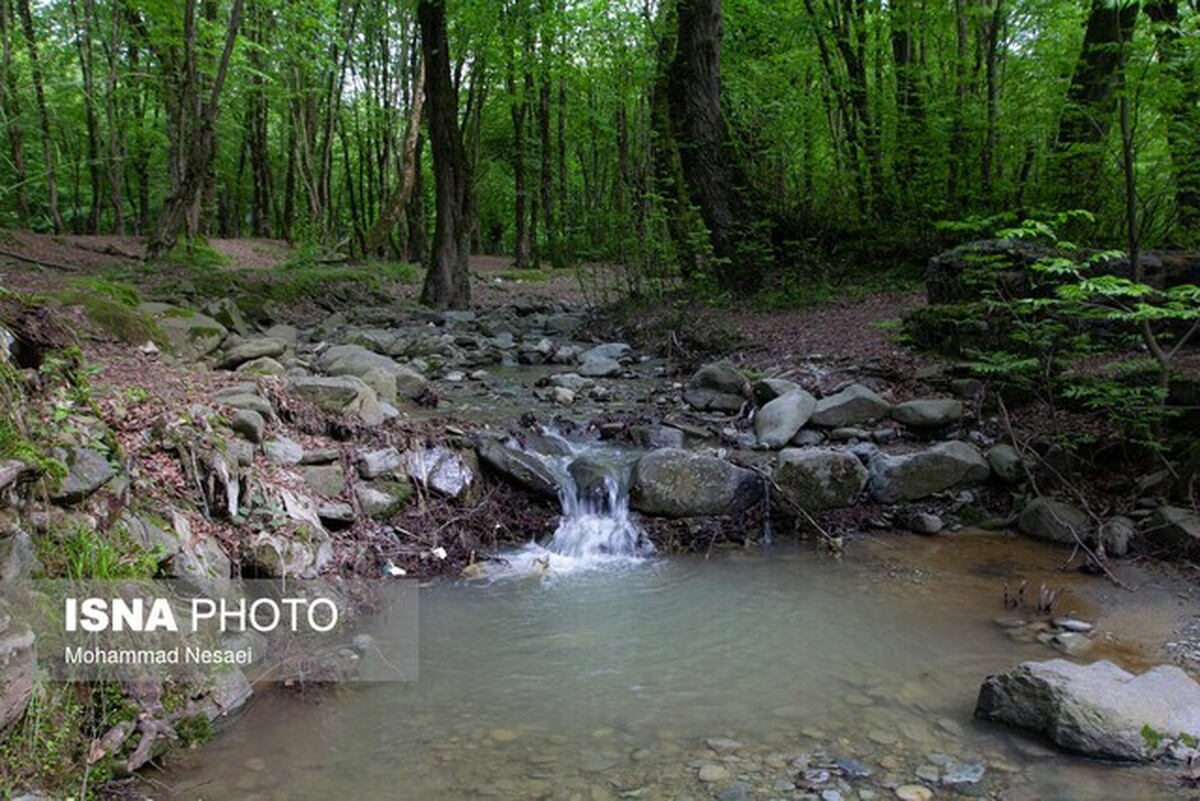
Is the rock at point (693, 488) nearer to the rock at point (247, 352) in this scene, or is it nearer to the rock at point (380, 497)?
the rock at point (380, 497)

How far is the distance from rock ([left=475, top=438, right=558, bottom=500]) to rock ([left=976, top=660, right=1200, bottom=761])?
3.43 metres

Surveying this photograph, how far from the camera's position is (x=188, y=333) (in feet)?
25.1

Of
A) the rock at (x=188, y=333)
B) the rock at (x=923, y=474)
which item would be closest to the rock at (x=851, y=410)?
the rock at (x=923, y=474)

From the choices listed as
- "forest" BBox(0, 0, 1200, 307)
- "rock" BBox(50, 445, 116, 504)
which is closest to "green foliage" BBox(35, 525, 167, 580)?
"rock" BBox(50, 445, 116, 504)

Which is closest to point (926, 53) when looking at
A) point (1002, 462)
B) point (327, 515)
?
point (1002, 462)

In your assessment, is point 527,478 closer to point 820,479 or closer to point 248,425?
point 248,425

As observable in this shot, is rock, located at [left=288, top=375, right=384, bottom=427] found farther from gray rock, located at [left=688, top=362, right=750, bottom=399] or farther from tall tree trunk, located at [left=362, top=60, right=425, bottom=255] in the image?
tall tree trunk, located at [left=362, top=60, right=425, bottom=255]

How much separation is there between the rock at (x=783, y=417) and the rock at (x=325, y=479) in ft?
11.8

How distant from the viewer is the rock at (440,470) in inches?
230

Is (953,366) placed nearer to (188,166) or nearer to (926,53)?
(926,53)

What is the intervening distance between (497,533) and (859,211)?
928 centimetres

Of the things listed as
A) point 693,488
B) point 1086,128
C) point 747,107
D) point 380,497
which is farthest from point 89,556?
point 747,107

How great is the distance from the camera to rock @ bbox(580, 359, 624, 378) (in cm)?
984

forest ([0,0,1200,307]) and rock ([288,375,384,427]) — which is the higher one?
forest ([0,0,1200,307])
